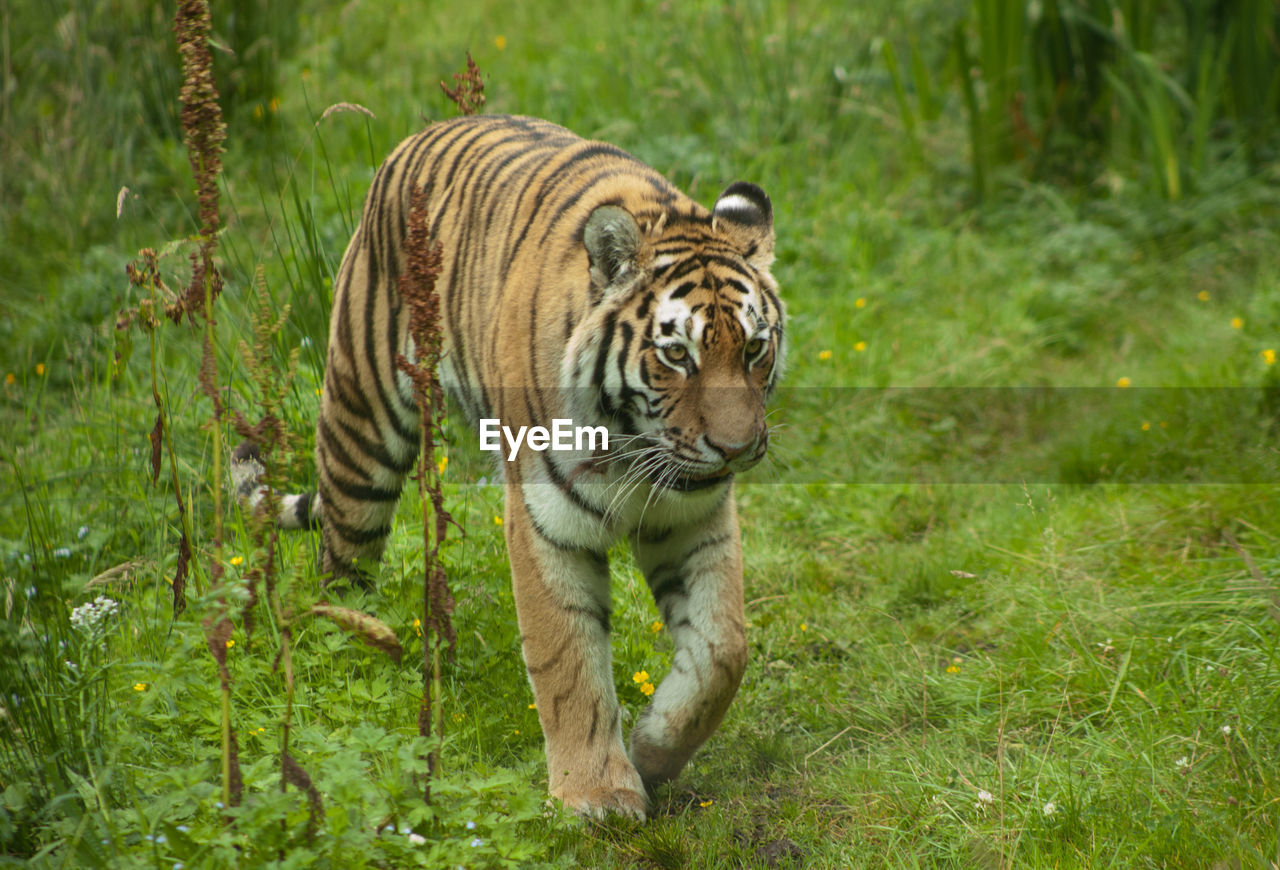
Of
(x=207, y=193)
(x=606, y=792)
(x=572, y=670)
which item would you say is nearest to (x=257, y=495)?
(x=572, y=670)

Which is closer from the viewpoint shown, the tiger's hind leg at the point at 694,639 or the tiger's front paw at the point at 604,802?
the tiger's front paw at the point at 604,802

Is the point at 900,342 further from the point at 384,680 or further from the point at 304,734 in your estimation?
the point at 304,734

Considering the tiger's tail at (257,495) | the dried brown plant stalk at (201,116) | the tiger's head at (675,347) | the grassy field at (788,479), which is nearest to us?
the dried brown plant stalk at (201,116)

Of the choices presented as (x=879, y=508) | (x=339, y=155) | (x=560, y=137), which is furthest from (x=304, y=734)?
(x=339, y=155)

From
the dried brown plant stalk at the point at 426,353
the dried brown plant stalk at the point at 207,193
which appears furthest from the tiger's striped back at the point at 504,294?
the dried brown plant stalk at the point at 207,193

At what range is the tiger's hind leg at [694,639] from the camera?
109 inches

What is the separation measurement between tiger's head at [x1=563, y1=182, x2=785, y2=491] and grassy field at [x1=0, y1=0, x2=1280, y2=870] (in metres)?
0.80

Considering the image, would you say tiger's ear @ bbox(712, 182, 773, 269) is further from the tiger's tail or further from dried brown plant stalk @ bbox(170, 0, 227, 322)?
the tiger's tail

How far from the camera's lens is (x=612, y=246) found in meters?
2.69

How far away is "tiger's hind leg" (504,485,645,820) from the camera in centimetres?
Answer: 272

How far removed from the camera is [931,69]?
295 inches

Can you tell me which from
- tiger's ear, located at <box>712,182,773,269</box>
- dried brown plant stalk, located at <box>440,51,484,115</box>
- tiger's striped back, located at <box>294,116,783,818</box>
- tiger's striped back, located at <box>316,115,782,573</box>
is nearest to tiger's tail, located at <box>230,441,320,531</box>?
tiger's striped back, located at <box>316,115,782,573</box>

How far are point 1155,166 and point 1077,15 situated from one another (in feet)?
3.25

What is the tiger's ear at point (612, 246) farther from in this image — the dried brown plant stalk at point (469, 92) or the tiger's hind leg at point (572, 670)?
the dried brown plant stalk at point (469, 92)
